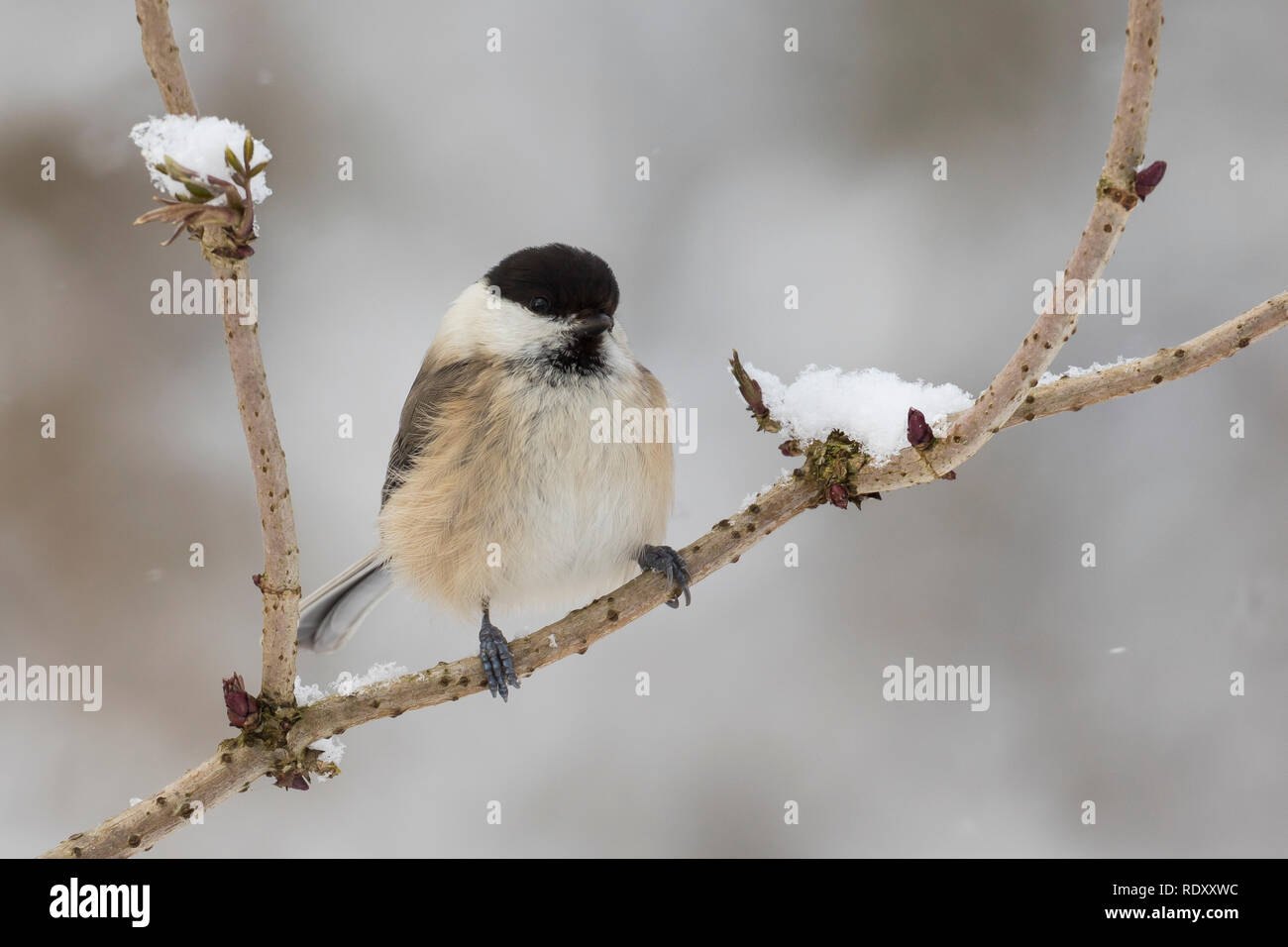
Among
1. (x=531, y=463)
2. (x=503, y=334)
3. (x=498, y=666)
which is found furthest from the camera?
(x=503, y=334)

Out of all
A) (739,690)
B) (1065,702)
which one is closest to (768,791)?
(739,690)

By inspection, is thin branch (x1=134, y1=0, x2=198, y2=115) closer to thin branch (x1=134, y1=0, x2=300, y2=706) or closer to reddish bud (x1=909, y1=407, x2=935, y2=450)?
thin branch (x1=134, y1=0, x2=300, y2=706)

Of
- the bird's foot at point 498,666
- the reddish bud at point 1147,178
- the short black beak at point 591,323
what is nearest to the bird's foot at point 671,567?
the bird's foot at point 498,666

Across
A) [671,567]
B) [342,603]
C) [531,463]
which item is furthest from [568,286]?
[342,603]

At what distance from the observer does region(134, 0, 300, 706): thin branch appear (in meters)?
1.28

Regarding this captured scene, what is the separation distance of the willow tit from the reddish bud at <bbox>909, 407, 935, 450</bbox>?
2.05ft

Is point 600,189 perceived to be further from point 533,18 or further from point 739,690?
point 739,690

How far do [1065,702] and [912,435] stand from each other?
2088 millimetres

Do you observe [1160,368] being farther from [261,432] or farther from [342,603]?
[342,603]

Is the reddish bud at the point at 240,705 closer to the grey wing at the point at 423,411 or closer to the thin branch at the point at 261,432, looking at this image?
the thin branch at the point at 261,432

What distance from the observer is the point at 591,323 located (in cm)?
228

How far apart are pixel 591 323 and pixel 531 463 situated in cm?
34

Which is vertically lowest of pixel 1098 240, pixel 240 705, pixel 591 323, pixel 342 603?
pixel 240 705
